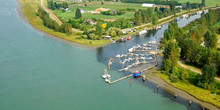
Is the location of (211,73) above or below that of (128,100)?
above

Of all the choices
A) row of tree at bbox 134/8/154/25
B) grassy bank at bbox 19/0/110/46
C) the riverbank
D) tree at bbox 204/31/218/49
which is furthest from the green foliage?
tree at bbox 204/31/218/49

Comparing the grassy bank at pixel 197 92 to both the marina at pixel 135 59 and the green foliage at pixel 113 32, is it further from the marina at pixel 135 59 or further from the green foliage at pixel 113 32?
the green foliage at pixel 113 32

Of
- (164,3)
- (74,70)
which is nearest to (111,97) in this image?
(74,70)

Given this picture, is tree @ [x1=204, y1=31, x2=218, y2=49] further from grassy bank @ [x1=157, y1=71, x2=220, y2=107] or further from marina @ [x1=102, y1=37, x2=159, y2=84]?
grassy bank @ [x1=157, y1=71, x2=220, y2=107]

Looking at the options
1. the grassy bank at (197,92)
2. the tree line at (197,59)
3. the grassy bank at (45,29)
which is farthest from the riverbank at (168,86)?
the grassy bank at (45,29)

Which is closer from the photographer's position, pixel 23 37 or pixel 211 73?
pixel 211 73

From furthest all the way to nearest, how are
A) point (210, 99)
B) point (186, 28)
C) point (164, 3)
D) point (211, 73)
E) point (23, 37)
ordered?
point (164, 3) < point (186, 28) < point (23, 37) < point (211, 73) < point (210, 99)

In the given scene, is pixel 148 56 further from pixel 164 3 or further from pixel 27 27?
pixel 164 3
